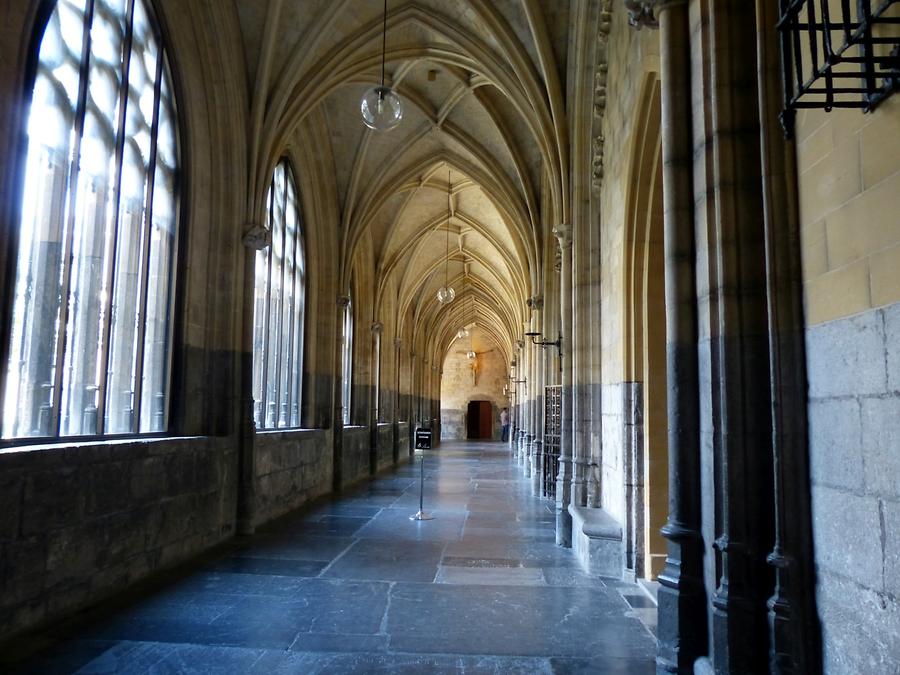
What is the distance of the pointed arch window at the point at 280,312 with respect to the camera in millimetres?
9984

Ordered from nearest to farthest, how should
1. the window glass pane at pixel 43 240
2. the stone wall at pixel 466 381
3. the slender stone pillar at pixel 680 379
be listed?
the slender stone pillar at pixel 680 379 < the window glass pane at pixel 43 240 < the stone wall at pixel 466 381

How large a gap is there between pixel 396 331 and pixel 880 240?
1997 centimetres

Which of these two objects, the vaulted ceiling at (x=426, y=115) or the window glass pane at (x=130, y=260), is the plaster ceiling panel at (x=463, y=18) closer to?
the vaulted ceiling at (x=426, y=115)

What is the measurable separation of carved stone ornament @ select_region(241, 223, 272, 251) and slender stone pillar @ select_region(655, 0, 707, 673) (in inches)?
239

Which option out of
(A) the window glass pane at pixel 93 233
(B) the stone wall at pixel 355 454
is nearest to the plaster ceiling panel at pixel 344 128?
(B) the stone wall at pixel 355 454

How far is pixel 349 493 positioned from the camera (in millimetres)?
12266

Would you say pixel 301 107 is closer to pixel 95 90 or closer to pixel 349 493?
pixel 95 90

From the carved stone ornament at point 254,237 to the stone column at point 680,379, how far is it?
19.9 ft

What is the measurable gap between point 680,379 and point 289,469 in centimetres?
784

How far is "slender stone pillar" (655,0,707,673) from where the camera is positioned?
3176 mm

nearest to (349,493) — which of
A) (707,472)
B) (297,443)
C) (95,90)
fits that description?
(297,443)

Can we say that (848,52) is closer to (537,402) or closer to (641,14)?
(641,14)

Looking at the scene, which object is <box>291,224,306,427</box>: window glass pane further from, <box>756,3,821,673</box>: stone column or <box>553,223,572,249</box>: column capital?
<box>756,3,821,673</box>: stone column

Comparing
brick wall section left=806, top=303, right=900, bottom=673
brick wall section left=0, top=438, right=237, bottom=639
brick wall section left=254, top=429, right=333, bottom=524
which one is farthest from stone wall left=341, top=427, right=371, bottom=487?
brick wall section left=806, top=303, right=900, bottom=673
